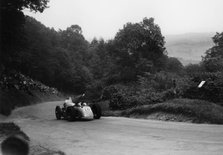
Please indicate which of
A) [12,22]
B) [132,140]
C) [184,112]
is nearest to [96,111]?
[184,112]

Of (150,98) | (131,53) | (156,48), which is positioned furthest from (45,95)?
(150,98)

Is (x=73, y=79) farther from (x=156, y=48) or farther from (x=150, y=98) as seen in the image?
(x=150, y=98)

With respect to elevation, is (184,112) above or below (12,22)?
below

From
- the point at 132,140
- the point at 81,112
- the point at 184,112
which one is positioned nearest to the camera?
the point at 132,140

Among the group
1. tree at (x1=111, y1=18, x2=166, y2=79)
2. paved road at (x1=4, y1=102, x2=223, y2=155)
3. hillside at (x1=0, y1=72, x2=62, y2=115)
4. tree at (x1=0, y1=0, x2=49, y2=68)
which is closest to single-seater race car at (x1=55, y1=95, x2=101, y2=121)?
paved road at (x1=4, y1=102, x2=223, y2=155)

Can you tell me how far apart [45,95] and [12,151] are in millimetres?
52281

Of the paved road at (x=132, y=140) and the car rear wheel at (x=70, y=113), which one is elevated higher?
the car rear wheel at (x=70, y=113)

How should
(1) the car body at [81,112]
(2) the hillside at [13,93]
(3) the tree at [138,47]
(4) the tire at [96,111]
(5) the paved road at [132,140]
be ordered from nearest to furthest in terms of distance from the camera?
1. (5) the paved road at [132,140]
2. (1) the car body at [81,112]
3. (4) the tire at [96,111]
4. (2) the hillside at [13,93]
5. (3) the tree at [138,47]

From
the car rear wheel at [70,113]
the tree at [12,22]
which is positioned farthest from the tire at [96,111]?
the tree at [12,22]

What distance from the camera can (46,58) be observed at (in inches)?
3359

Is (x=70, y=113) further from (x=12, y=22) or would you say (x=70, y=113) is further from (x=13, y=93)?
(x=13, y=93)

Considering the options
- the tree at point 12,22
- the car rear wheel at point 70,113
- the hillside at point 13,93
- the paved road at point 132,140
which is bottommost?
the paved road at point 132,140

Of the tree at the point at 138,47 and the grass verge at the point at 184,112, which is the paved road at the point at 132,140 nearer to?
the grass verge at the point at 184,112

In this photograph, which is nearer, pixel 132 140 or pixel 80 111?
pixel 132 140
